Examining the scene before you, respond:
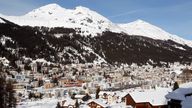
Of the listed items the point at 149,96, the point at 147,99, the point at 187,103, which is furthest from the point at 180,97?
the point at 149,96

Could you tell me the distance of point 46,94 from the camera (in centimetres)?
18900

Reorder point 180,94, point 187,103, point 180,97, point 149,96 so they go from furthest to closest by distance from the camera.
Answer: point 149,96, point 180,94, point 180,97, point 187,103

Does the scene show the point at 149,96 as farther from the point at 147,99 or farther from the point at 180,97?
the point at 180,97

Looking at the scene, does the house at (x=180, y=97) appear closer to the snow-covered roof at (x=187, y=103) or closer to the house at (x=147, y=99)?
the snow-covered roof at (x=187, y=103)

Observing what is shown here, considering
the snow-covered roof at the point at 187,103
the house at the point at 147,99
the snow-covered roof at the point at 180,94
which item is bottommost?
the house at the point at 147,99

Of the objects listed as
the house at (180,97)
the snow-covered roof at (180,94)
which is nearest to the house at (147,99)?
the house at (180,97)

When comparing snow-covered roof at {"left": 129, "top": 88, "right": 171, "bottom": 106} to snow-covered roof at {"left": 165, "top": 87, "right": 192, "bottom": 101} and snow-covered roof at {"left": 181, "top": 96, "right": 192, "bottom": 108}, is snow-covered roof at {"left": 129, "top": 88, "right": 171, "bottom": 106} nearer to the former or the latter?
snow-covered roof at {"left": 165, "top": 87, "right": 192, "bottom": 101}

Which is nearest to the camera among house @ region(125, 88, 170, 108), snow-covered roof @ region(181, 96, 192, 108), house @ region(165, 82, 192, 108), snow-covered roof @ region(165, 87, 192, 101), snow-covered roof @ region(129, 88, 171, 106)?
snow-covered roof @ region(181, 96, 192, 108)

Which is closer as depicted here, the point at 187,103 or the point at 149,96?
the point at 187,103

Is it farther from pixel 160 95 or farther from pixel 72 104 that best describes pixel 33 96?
pixel 160 95

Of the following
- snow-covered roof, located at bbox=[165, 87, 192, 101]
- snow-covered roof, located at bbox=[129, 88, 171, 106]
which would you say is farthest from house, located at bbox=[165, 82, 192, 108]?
snow-covered roof, located at bbox=[129, 88, 171, 106]

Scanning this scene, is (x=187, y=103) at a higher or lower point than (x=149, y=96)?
higher

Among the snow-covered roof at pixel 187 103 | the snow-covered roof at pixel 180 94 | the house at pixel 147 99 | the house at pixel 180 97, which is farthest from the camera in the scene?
the house at pixel 147 99

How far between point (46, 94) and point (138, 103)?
124 m
